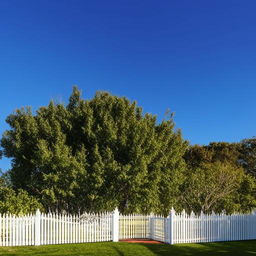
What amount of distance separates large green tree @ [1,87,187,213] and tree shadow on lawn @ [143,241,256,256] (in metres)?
5.88

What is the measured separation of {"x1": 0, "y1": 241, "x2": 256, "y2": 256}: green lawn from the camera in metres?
14.3

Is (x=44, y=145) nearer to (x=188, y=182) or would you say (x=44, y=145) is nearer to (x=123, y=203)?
(x=123, y=203)

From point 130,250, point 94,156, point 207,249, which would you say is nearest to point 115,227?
point 130,250

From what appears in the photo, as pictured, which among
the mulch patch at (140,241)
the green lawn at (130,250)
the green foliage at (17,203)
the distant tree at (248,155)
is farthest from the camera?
the distant tree at (248,155)

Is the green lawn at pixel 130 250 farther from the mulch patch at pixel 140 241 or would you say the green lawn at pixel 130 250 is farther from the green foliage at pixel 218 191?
the green foliage at pixel 218 191

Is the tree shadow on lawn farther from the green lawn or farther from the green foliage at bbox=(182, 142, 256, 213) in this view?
the green foliage at bbox=(182, 142, 256, 213)

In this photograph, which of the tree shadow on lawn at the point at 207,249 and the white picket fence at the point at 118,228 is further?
the white picket fence at the point at 118,228

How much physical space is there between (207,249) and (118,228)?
185 inches

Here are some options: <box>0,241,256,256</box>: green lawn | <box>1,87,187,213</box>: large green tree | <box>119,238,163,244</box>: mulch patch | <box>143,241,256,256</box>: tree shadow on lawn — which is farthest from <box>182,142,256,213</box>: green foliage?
<box>0,241,256,256</box>: green lawn

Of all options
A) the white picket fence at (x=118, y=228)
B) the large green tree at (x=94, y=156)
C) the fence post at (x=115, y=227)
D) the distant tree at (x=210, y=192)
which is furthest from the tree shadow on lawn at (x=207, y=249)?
the distant tree at (x=210, y=192)

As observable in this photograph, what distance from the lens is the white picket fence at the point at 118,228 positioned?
16.1 m

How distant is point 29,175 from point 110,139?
640cm

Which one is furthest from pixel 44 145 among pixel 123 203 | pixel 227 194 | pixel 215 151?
pixel 215 151

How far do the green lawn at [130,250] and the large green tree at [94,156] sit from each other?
5.47 meters
